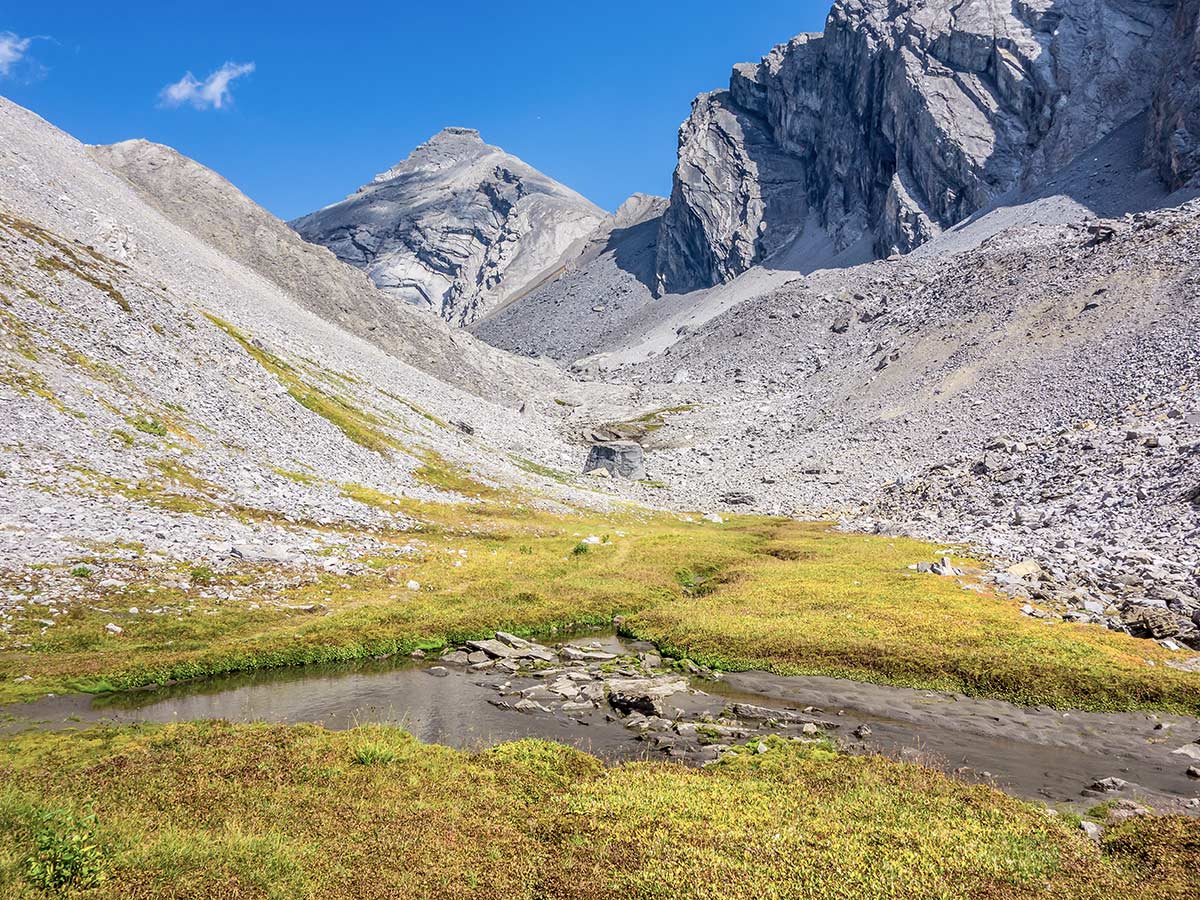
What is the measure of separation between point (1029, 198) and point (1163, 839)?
607ft

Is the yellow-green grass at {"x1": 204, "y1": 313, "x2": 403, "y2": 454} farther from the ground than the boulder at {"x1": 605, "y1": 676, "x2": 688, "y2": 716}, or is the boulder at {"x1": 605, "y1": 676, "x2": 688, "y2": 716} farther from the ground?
the yellow-green grass at {"x1": 204, "y1": 313, "x2": 403, "y2": 454}

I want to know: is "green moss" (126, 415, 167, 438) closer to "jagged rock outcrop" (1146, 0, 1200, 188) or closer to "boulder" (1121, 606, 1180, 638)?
"boulder" (1121, 606, 1180, 638)

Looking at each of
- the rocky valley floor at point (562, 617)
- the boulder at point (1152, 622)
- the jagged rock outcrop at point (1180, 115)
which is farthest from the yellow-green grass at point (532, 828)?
the jagged rock outcrop at point (1180, 115)

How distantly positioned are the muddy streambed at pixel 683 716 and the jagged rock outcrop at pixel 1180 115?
150 metres

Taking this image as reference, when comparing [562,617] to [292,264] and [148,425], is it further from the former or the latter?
[292,264]

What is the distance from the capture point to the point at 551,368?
566 feet

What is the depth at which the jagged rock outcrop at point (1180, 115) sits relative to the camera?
12556 centimetres

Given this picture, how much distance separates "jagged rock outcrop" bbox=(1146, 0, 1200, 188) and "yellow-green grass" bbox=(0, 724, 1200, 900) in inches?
6239

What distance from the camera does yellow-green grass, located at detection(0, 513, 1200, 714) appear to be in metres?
24.6

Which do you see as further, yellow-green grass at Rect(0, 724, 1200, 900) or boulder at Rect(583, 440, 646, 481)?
boulder at Rect(583, 440, 646, 481)

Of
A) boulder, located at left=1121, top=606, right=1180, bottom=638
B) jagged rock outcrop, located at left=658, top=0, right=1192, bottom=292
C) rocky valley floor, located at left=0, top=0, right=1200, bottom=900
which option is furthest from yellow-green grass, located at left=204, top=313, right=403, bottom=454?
jagged rock outcrop, located at left=658, top=0, right=1192, bottom=292

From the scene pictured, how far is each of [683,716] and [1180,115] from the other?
167 meters

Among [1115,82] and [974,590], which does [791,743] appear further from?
[1115,82]

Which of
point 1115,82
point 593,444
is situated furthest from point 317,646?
point 1115,82
